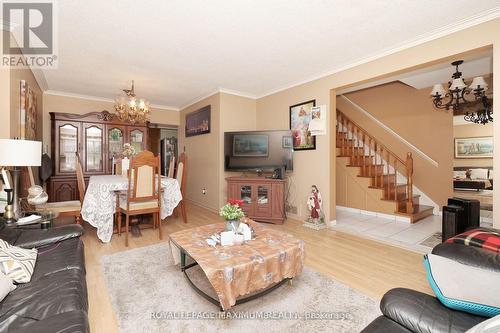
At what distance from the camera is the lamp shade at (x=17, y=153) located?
194 cm

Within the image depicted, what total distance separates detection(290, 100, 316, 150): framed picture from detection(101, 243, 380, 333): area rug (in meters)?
2.34

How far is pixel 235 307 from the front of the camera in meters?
1.74

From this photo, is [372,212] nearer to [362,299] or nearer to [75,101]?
[362,299]

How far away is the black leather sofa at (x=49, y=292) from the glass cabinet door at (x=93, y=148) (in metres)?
3.25

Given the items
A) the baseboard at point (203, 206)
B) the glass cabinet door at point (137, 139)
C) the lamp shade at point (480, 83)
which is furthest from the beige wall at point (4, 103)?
the lamp shade at point (480, 83)

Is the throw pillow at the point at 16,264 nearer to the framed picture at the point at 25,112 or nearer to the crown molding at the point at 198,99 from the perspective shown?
the framed picture at the point at 25,112

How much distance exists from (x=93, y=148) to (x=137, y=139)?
865 millimetres

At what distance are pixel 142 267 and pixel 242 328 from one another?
1342 millimetres

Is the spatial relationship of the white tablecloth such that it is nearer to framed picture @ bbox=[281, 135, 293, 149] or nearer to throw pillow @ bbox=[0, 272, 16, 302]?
throw pillow @ bbox=[0, 272, 16, 302]

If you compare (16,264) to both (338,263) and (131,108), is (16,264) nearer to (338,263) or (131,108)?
(338,263)

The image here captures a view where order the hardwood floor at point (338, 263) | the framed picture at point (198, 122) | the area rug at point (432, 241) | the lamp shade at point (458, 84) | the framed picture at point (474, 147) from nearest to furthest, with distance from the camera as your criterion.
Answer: the hardwood floor at point (338, 263), the area rug at point (432, 241), the lamp shade at point (458, 84), the framed picture at point (474, 147), the framed picture at point (198, 122)

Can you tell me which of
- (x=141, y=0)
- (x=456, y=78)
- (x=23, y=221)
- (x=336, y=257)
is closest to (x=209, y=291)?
(x=336, y=257)

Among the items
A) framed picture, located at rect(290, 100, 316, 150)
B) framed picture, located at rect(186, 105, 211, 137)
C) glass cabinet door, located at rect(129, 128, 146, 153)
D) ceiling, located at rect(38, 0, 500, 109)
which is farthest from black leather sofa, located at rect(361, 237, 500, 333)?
glass cabinet door, located at rect(129, 128, 146, 153)

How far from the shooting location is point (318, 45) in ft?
9.36
